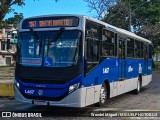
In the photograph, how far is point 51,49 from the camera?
10539 mm

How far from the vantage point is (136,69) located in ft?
57.3

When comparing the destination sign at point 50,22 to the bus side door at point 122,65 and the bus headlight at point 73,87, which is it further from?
the bus side door at point 122,65

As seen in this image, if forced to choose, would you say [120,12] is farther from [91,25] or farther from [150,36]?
[91,25]

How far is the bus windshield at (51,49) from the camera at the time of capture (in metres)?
10.4

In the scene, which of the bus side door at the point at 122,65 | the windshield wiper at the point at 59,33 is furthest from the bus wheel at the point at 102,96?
the windshield wiper at the point at 59,33

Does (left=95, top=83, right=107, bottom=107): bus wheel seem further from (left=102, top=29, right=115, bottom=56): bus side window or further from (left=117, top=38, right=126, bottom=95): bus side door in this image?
(left=117, top=38, right=126, bottom=95): bus side door

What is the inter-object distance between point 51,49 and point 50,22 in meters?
0.91

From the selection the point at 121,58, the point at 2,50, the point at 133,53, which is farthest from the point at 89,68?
the point at 2,50

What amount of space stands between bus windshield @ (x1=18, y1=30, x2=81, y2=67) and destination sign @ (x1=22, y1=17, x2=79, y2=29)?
253 mm

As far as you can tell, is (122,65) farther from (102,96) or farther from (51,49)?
(51,49)

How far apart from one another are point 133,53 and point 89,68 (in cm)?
638

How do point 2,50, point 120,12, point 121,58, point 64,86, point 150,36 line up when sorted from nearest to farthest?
point 64,86 < point 121,58 < point 120,12 < point 150,36 < point 2,50

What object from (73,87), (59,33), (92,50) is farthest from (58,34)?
(73,87)

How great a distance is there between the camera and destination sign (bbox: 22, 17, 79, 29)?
35.1 feet
